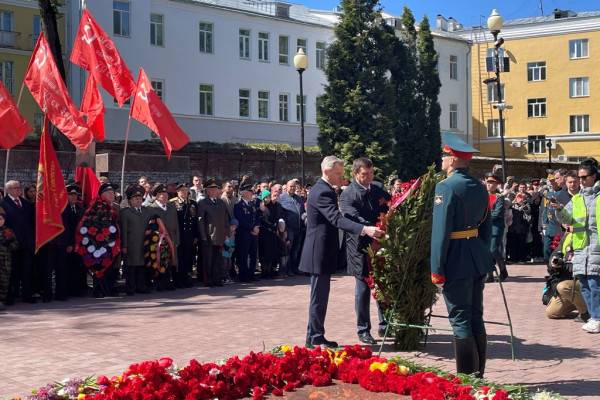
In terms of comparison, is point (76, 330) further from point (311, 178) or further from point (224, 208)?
point (311, 178)

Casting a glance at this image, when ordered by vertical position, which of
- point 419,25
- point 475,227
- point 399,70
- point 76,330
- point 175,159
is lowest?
point 76,330

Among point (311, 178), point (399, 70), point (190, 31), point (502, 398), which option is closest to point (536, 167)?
point (399, 70)

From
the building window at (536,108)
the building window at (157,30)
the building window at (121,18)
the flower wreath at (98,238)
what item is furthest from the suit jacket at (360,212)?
the building window at (536,108)

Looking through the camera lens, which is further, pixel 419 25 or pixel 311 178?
pixel 419 25

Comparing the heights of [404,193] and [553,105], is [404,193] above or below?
below

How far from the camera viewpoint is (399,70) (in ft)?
153

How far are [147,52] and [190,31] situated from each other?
3.24 metres

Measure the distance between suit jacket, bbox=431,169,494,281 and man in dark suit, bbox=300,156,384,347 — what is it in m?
1.98

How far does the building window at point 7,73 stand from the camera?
43219 mm

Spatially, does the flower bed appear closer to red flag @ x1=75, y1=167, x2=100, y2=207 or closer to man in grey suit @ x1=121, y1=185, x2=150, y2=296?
man in grey suit @ x1=121, y1=185, x2=150, y2=296

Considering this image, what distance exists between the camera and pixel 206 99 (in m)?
47.5

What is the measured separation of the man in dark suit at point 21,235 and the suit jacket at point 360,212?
20.0 ft

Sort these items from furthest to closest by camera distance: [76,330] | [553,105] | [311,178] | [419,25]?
[553,105]
[419,25]
[311,178]
[76,330]

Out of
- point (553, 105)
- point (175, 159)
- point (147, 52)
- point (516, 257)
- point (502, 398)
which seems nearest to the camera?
point (502, 398)
